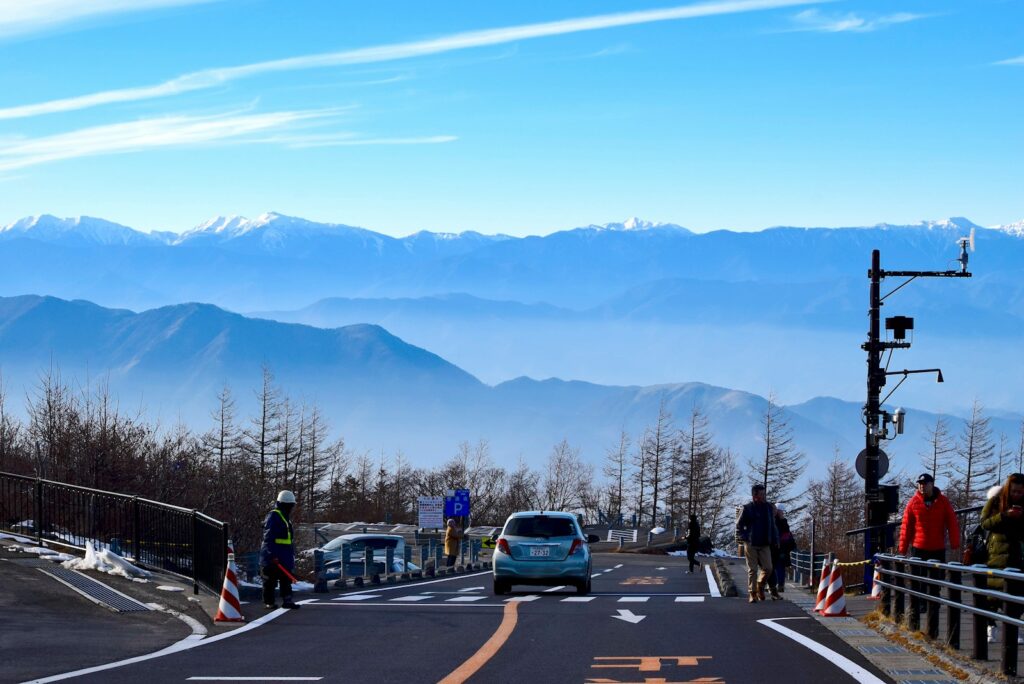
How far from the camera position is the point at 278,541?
18188 millimetres

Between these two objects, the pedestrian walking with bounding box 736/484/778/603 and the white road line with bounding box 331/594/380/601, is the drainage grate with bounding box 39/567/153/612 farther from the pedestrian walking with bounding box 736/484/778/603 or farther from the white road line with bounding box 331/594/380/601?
the pedestrian walking with bounding box 736/484/778/603

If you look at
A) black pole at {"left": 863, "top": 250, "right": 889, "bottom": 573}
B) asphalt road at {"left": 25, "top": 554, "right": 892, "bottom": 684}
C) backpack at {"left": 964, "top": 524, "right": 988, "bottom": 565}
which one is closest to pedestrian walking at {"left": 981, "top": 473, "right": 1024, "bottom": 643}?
backpack at {"left": 964, "top": 524, "right": 988, "bottom": 565}

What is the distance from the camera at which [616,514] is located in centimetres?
12769

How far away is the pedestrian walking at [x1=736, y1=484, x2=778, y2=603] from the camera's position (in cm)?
2055

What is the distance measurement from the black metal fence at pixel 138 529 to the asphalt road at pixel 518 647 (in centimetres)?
143

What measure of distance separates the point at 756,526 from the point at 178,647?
9767 millimetres

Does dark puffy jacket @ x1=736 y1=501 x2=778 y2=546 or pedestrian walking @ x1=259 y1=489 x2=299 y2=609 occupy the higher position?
dark puffy jacket @ x1=736 y1=501 x2=778 y2=546

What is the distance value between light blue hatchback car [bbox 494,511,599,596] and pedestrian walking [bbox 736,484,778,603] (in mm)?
3828

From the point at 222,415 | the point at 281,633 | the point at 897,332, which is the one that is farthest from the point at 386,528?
the point at 281,633

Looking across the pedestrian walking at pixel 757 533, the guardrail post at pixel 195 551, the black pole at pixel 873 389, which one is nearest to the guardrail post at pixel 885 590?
the pedestrian walking at pixel 757 533

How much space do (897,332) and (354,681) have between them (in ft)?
75.3

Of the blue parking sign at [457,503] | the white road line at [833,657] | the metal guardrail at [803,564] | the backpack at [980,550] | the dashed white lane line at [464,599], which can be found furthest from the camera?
the blue parking sign at [457,503]

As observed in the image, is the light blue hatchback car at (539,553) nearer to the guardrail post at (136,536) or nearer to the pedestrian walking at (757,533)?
the pedestrian walking at (757,533)

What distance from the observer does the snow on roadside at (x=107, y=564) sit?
765 inches
